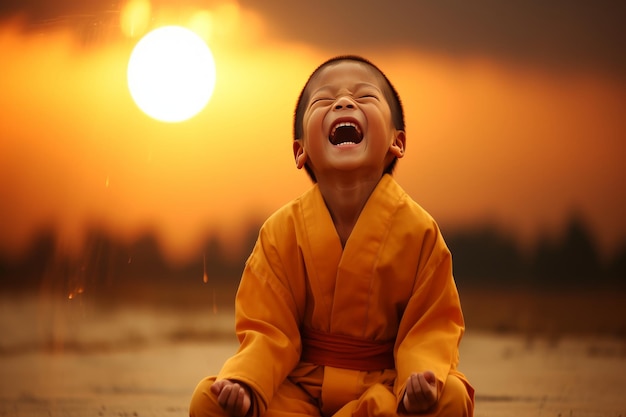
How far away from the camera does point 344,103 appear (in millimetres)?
1449

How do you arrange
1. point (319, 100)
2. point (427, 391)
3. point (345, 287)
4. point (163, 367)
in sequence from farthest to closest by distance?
point (163, 367) < point (319, 100) < point (345, 287) < point (427, 391)

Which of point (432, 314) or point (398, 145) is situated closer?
point (432, 314)

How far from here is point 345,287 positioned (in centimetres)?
139

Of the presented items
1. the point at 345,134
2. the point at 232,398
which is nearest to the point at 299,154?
the point at 345,134

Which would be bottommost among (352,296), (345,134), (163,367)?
(163,367)

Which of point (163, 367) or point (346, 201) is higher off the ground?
point (346, 201)

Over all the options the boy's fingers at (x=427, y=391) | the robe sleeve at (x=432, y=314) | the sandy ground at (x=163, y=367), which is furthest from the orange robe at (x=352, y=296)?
the sandy ground at (x=163, y=367)

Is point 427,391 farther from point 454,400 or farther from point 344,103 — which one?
point 344,103

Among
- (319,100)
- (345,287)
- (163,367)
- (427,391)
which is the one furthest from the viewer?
(163,367)

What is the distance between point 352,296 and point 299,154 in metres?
0.29

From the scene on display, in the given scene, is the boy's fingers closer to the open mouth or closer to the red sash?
the red sash

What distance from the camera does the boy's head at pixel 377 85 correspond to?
1526 mm

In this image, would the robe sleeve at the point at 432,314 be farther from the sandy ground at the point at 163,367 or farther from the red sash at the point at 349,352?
Answer: the sandy ground at the point at 163,367

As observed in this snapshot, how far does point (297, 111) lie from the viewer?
5.21 ft
